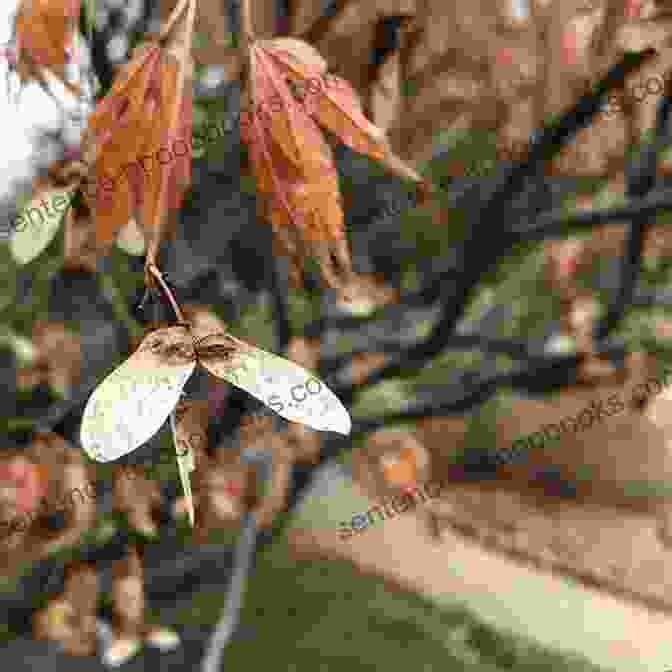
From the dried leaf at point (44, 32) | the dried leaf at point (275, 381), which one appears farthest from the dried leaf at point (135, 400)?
the dried leaf at point (44, 32)

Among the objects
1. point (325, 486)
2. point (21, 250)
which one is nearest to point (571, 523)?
point (325, 486)

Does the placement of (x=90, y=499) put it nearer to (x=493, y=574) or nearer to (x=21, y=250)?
(x=21, y=250)

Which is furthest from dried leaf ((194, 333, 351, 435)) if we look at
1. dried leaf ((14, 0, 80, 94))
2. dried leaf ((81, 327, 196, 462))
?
dried leaf ((14, 0, 80, 94))

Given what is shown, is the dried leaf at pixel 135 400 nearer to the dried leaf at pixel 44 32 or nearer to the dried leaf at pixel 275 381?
the dried leaf at pixel 275 381

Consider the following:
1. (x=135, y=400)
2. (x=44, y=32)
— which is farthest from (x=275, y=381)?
(x=44, y=32)

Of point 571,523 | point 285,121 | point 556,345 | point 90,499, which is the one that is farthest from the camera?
point 571,523

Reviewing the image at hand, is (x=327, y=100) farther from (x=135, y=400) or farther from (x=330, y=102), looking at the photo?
(x=135, y=400)

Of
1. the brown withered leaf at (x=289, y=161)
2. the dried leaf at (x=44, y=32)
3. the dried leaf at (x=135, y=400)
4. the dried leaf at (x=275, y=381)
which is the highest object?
the dried leaf at (x=44, y=32)

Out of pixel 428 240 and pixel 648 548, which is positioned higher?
pixel 428 240

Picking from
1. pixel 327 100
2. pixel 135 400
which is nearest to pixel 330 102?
pixel 327 100

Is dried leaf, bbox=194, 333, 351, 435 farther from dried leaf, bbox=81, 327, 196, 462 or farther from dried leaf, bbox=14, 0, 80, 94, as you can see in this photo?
dried leaf, bbox=14, 0, 80, 94

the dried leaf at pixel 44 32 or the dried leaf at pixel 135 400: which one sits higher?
the dried leaf at pixel 44 32
